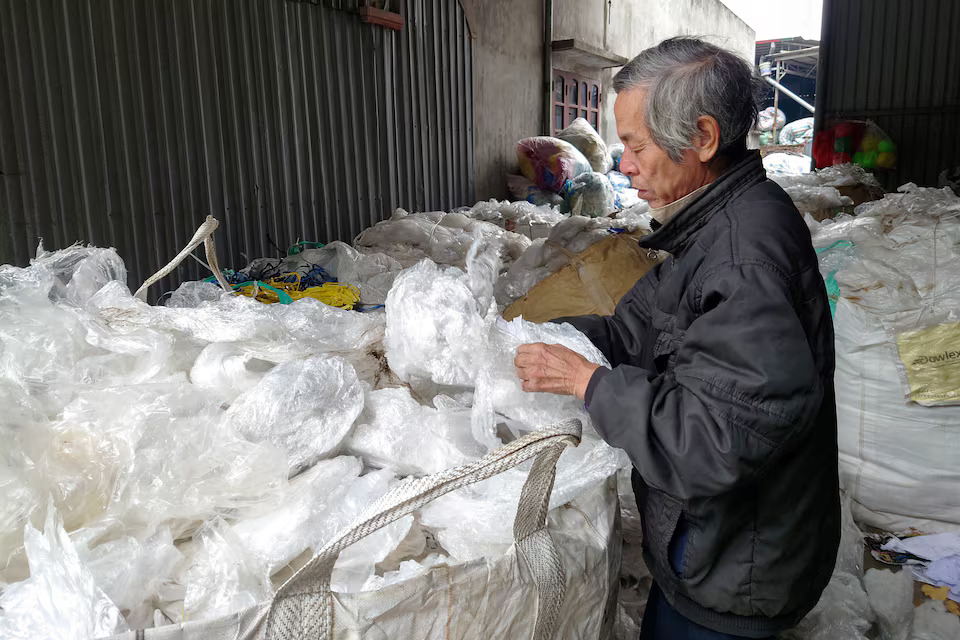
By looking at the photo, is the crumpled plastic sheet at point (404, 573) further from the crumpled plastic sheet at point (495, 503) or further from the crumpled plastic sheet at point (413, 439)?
the crumpled plastic sheet at point (413, 439)

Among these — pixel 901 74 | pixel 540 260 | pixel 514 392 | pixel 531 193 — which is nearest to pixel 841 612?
pixel 514 392

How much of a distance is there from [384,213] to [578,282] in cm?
328

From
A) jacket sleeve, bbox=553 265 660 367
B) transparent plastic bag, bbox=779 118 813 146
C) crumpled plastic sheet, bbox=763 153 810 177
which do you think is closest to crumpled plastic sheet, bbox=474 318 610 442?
jacket sleeve, bbox=553 265 660 367

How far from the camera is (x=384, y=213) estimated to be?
5.92 metres

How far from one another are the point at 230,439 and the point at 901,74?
777cm

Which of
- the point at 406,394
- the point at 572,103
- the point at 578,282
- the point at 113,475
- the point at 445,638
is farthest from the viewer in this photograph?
the point at 572,103

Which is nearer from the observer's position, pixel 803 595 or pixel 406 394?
pixel 803 595

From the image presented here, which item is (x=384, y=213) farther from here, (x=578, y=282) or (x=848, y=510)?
(x=848, y=510)

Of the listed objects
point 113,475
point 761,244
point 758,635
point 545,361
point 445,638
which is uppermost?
point 761,244

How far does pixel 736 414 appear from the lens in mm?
927

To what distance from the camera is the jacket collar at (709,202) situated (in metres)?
1.14

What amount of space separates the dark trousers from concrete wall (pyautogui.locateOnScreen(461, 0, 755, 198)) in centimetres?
578

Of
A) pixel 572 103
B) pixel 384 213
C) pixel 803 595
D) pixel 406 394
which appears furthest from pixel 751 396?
pixel 572 103

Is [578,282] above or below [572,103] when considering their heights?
below
